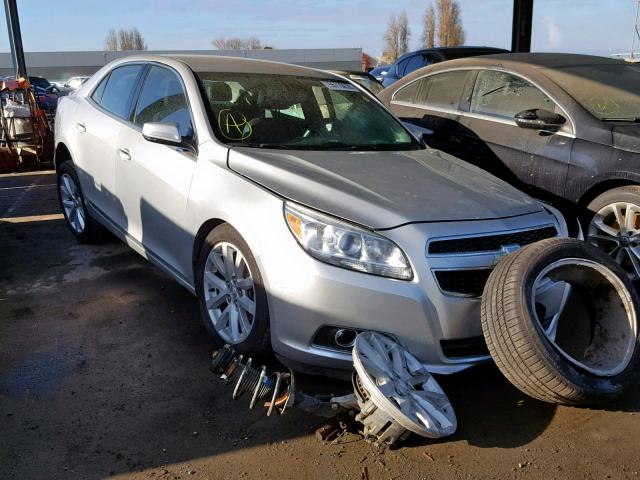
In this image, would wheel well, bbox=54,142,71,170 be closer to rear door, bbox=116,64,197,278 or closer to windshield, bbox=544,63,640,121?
rear door, bbox=116,64,197,278

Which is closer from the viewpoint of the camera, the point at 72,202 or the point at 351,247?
the point at 351,247

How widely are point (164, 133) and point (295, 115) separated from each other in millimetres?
914

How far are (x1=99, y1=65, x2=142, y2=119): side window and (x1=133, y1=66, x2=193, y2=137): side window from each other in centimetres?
22

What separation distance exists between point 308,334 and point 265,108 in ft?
5.90

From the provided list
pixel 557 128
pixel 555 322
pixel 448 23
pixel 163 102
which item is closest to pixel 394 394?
pixel 555 322

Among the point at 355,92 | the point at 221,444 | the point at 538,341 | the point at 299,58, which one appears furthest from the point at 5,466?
the point at 299,58

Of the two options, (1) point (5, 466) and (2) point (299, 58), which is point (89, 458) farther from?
(2) point (299, 58)

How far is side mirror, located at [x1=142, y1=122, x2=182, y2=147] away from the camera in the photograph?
3740mm

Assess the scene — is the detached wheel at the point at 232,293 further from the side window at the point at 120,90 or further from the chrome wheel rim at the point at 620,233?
the chrome wheel rim at the point at 620,233

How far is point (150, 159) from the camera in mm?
4086

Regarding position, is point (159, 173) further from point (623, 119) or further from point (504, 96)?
point (623, 119)

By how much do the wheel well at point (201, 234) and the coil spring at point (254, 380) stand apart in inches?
28.7

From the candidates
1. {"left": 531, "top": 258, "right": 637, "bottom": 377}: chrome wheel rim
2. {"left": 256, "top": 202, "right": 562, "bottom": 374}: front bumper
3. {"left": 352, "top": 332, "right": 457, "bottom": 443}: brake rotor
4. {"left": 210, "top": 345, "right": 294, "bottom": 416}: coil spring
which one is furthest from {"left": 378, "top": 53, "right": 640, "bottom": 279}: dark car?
{"left": 210, "top": 345, "right": 294, "bottom": 416}: coil spring

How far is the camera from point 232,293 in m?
3.41
